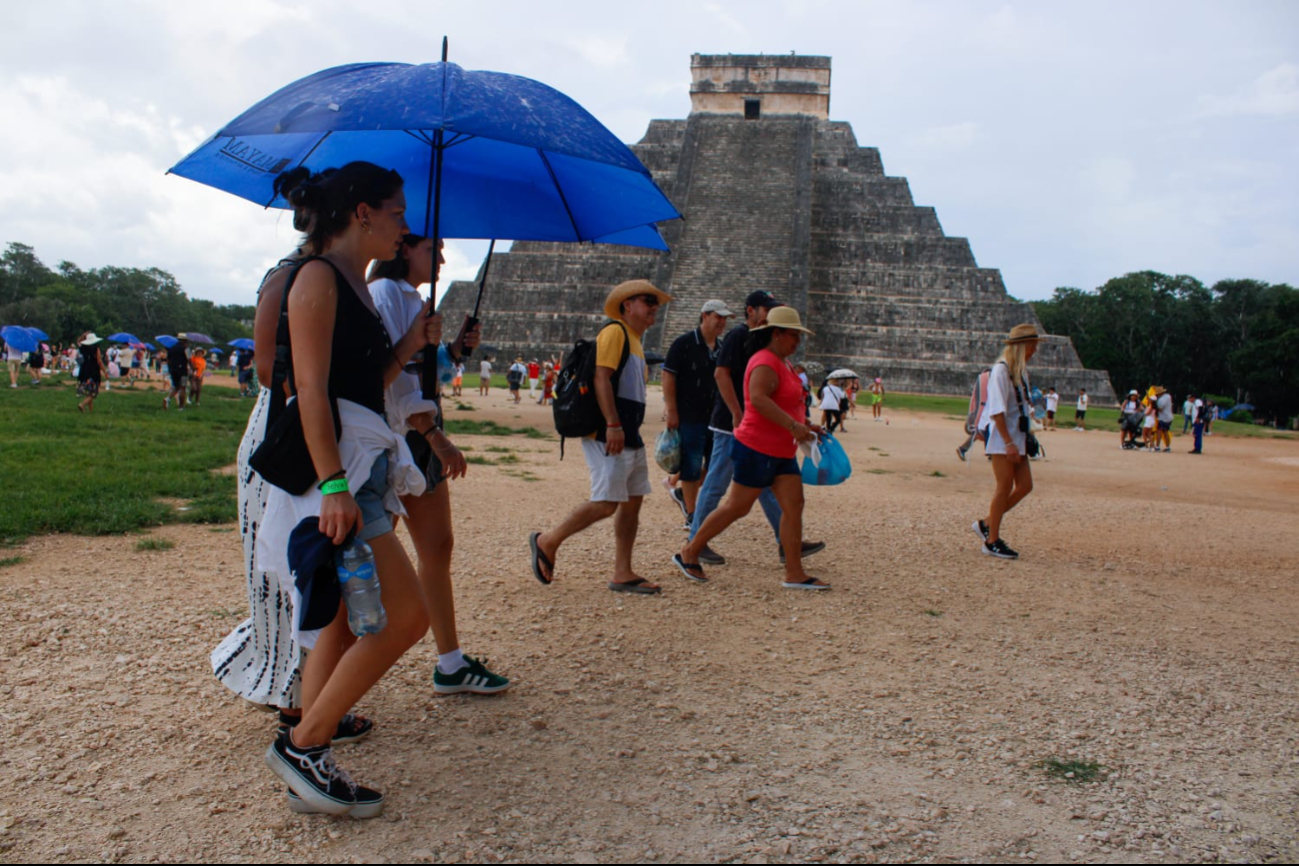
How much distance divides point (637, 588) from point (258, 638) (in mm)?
2405

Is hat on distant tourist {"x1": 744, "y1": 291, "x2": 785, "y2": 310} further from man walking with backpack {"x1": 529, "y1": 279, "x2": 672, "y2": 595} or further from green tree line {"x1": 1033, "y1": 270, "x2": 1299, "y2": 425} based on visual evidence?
green tree line {"x1": 1033, "y1": 270, "x2": 1299, "y2": 425}

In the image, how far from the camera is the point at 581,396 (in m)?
4.76

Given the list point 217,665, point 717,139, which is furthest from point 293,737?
point 717,139

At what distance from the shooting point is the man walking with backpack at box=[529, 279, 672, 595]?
4.75 meters

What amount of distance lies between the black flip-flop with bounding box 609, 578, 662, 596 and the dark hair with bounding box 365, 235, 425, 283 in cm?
235

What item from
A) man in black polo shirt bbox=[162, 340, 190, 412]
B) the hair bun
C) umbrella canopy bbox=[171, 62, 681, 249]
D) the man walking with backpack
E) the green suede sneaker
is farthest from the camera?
man in black polo shirt bbox=[162, 340, 190, 412]

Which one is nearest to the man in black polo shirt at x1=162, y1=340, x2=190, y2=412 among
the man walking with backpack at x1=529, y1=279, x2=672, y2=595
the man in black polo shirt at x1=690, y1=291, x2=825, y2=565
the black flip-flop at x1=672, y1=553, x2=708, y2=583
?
the man in black polo shirt at x1=690, y1=291, x2=825, y2=565

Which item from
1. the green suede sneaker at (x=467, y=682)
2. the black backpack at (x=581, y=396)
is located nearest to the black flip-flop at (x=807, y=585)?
the black backpack at (x=581, y=396)

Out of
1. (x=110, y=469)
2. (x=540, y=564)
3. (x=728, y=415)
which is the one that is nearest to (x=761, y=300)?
(x=728, y=415)

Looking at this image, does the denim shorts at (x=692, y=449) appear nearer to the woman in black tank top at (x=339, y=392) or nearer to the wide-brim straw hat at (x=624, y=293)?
the wide-brim straw hat at (x=624, y=293)

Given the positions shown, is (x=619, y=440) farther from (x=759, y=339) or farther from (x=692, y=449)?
(x=692, y=449)

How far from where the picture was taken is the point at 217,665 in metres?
2.95

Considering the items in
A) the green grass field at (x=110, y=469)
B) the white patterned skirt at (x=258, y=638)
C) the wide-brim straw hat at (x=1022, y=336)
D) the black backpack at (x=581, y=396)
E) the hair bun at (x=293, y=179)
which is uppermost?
the hair bun at (x=293, y=179)

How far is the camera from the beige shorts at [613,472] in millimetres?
4758
